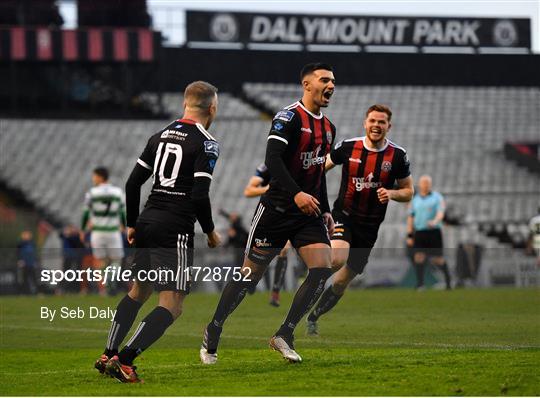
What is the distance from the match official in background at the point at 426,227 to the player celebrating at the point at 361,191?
8.19 meters

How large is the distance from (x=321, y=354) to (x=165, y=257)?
2.22 meters

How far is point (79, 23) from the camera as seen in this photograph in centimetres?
3869

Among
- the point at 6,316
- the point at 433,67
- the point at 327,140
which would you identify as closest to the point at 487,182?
the point at 433,67

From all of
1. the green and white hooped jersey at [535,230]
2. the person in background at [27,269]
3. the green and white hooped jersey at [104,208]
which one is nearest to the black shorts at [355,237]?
the green and white hooped jersey at [104,208]

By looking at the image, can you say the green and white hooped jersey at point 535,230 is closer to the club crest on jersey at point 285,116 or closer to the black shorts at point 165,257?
the club crest on jersey at point 285,116

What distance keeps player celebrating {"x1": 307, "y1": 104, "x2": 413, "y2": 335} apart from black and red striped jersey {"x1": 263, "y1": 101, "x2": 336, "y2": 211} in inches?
80.6

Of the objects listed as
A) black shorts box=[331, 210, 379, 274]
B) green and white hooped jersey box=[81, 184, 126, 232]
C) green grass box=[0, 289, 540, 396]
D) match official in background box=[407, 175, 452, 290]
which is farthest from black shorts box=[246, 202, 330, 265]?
match official in background box=[407, 175, 452, 290]

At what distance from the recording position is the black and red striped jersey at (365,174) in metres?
12.0

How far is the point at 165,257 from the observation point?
8.34 metres

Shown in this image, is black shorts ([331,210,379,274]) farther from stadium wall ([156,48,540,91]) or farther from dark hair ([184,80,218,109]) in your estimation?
stadium wall ([156,48,540,91])

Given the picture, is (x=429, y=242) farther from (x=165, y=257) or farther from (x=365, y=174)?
(x=165, y=257)

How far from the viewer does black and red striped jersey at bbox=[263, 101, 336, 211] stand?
9.48m

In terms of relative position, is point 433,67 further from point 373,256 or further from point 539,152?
point 373,256

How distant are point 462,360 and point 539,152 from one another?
99.7 ft
